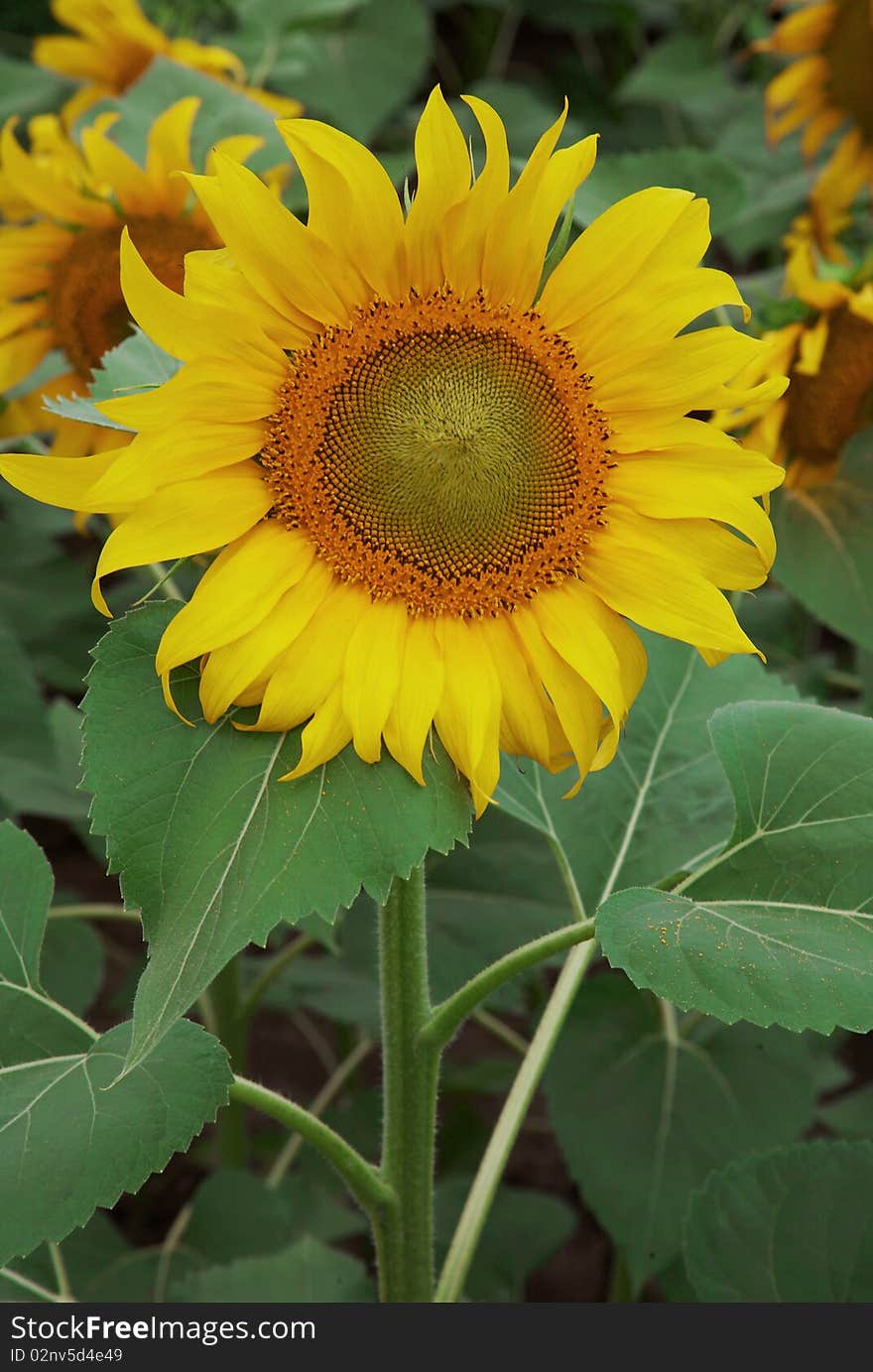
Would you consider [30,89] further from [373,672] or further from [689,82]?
[373,672]

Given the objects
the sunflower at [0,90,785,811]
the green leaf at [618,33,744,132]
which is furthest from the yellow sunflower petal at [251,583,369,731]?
the green leaf at [618,33,744,132]

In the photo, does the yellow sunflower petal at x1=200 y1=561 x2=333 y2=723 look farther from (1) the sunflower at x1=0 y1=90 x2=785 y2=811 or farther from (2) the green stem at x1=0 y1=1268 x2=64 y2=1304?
(2) the green stem at x1=0 y1=1268 x2=64 y2=1304

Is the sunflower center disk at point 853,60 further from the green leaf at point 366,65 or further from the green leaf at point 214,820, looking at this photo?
the green leaf at point 214,820

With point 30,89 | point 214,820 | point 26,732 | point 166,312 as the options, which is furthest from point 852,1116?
point 30,89

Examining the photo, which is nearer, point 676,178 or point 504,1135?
point 504,1135

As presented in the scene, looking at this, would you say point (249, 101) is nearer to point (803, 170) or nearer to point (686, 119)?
point (803, 170)

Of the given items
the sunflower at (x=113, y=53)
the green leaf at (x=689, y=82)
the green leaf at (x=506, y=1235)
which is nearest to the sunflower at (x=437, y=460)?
the green leaf at (x=506, y=1235)
